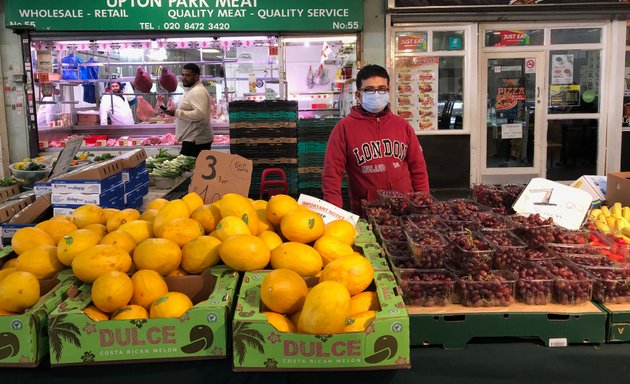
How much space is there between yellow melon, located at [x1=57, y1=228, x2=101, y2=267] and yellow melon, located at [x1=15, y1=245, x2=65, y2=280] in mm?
48

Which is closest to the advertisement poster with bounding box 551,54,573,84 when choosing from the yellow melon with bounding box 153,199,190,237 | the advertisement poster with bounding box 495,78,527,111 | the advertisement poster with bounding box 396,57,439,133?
the advertisement poster with bounding box 495,78,527,111

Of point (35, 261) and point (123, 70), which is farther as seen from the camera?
point (123, 70)

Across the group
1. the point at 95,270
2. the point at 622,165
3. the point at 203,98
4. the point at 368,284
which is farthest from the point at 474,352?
the point at 622,165

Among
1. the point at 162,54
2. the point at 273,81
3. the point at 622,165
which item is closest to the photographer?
the point at 622,165

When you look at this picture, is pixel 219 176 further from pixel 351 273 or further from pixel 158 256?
pixel 351 273

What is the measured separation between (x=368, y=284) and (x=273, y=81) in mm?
8417

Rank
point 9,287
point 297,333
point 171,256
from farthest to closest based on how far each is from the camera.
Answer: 1. point 171,256
2. point 9,287
3. point 297,333

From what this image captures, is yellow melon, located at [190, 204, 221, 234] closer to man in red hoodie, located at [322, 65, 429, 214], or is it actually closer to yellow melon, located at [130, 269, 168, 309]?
yellow melon, located at [130, 269, 168, 309]

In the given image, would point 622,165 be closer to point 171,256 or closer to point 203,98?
point 203,98

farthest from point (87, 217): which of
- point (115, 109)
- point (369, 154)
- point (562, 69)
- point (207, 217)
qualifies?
point (115, 109)

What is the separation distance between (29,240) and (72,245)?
1.00 feet

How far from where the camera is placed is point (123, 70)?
10586mm

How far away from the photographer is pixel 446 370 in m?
1.82

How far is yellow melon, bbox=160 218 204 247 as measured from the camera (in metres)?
2.08
